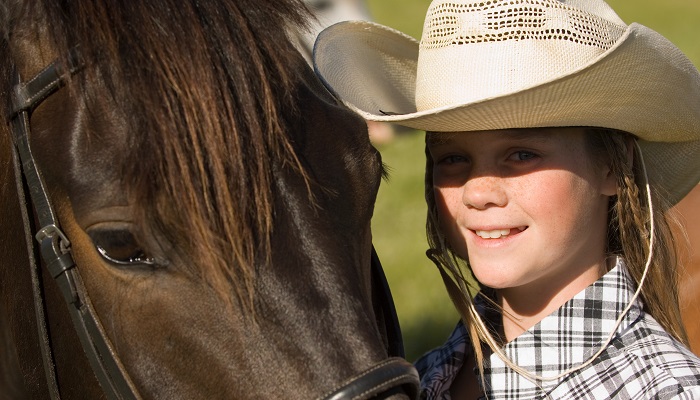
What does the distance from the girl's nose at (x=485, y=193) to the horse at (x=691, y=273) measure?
4.12ft

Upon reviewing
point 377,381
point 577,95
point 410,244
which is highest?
point 577,95

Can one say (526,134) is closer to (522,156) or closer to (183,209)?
(522,156)

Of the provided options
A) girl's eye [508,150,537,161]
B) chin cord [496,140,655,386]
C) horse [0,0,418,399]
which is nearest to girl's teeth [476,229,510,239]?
girl's eye [508,150,537,161]

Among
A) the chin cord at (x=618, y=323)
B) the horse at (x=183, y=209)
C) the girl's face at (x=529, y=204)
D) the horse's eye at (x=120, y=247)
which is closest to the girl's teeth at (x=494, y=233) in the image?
the girl's face at (x=529, y=204)

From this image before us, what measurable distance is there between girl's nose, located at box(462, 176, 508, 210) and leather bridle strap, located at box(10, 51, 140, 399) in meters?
0.88

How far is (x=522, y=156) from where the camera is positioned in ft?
6.74

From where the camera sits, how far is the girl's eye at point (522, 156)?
6.69 feet

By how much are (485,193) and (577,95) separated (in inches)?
12.0

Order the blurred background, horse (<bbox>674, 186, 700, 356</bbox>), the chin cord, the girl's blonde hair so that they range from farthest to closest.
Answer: the blurred background → horse (<bbox>674, 186, 700, 356</bbox>) → the girl's blonde hair → the chin cord

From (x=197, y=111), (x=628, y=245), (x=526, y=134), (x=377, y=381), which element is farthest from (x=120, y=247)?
(x=628, y=245)

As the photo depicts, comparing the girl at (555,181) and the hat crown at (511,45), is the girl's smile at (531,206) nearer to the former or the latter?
the girl at (555,181)

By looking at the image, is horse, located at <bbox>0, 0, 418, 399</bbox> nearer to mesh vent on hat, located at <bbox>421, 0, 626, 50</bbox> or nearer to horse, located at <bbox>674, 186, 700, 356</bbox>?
mesh vent on hat, located at <bbox>421, 0, 626, 50</bbox>

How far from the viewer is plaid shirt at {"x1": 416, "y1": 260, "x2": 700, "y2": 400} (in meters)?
1.93

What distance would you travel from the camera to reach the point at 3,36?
5.73 ft
